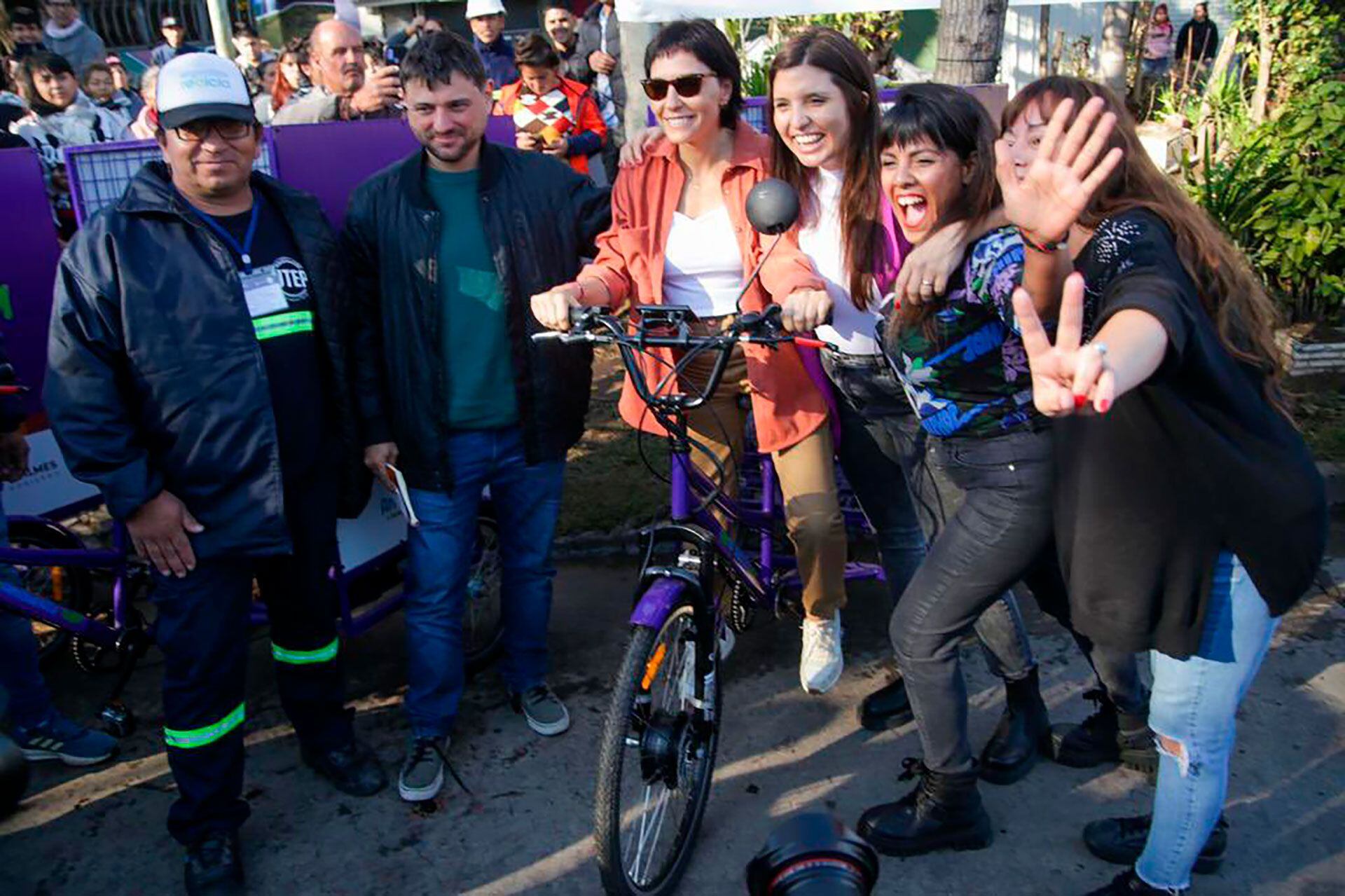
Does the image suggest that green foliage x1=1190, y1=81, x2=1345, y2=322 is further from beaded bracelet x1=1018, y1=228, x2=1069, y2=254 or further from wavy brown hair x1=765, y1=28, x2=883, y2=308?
beaded bracelet x1=1018, y1=228, x2=1069, y2=254

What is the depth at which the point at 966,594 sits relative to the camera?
2.71 metres

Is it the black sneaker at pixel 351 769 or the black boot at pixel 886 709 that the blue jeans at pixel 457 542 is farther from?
the black boot at pixel 886 709

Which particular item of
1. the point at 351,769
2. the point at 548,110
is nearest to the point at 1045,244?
the point at 351,769

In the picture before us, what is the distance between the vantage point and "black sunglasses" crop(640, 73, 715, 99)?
10.2 feet

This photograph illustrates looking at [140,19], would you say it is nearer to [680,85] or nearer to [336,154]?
[336,154]

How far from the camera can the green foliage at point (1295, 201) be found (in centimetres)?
630

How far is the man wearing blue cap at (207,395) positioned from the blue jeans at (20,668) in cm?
82

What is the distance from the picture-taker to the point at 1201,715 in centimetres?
244

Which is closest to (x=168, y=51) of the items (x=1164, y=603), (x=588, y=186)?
(x=588, y=186)

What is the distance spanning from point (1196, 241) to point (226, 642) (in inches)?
99.9

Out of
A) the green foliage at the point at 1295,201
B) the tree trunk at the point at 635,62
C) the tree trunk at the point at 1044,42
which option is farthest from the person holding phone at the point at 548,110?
the tree trunk at the point at 1044,42

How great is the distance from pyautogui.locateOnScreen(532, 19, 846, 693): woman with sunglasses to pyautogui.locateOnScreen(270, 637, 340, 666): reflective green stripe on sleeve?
1.16 meters

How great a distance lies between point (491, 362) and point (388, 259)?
0.42 metres

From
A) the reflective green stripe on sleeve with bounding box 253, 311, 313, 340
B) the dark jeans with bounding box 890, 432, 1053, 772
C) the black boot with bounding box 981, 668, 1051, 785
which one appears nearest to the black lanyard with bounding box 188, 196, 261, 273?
the reflective green stripe on sleeve with bounding box 253, 311, 313, 340
